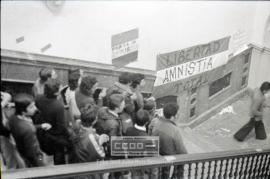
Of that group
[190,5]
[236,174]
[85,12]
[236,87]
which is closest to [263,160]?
[236,174]

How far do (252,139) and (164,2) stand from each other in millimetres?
1209

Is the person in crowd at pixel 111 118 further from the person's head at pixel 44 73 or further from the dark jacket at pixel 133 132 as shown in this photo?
the person's head at pixel 44 73

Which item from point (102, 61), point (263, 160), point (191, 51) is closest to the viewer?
point (102, 61)

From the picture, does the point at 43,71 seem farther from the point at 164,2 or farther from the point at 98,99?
the point at 164,2

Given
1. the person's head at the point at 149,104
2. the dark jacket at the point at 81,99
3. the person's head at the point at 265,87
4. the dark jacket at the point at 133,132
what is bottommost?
the dark jacket at the point at 133,132

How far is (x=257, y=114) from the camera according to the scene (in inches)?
100

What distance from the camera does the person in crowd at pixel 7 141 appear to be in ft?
6.60

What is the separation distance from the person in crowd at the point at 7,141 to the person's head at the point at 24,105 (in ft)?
0.10

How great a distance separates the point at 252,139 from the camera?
2605 mm

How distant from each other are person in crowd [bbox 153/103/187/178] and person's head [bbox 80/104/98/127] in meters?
0.42

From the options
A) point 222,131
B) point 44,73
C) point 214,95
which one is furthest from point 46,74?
point 222,131

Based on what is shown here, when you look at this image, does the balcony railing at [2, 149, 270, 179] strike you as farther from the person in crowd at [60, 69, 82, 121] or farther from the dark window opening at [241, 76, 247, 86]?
the dark window opening at [241, 76, 247, 86]

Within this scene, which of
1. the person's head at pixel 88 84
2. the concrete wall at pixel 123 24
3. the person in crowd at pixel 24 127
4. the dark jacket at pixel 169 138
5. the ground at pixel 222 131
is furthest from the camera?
the ground at pixel 222 131

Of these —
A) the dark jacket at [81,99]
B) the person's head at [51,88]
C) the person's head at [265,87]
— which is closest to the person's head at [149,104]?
the dark jacket at [81,99]
